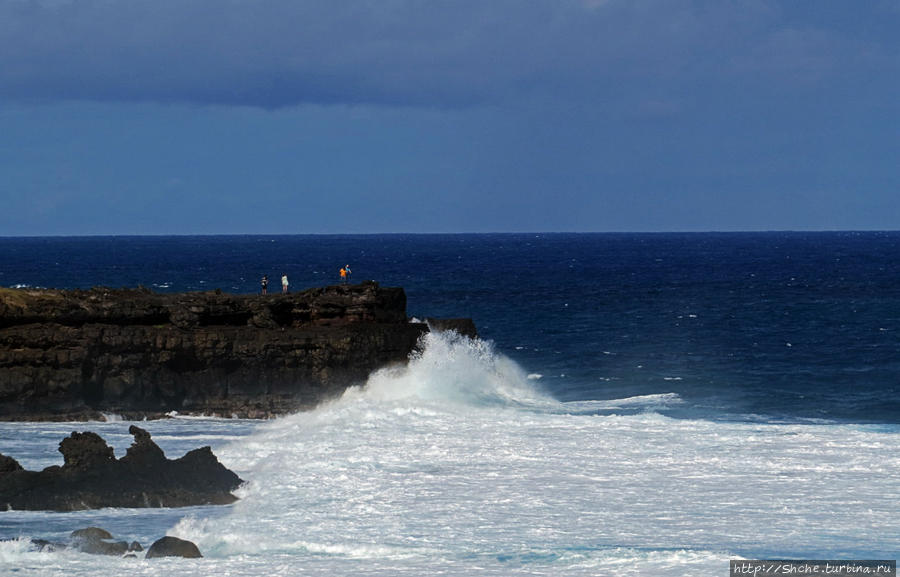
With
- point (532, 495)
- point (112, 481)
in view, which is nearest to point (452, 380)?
point (532, 495)

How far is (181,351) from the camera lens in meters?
43.5

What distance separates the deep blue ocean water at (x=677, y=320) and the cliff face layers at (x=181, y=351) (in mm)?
9470

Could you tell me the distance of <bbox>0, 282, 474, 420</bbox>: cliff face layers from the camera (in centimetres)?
4175

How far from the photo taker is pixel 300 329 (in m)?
45.4

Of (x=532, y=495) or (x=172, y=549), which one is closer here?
(x=172, y=549)

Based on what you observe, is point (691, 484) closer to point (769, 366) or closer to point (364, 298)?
point (364, 298)

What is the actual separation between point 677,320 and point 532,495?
51810mm

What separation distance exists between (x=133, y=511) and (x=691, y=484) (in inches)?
483

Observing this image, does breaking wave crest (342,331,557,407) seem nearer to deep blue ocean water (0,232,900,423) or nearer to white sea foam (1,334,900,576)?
white sea foam (1,334,900,576)

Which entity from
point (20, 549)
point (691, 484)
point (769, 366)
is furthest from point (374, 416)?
point (769, 366)

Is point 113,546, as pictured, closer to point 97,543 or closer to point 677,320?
point 97,543

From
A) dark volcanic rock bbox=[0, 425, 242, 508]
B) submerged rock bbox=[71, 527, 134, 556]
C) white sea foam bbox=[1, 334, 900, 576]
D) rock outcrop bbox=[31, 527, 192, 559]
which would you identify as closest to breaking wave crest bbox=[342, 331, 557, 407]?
white sea foam bbox=[1, 334, 900, 576]

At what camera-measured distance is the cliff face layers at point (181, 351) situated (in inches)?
1644

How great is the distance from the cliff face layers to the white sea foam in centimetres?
183
